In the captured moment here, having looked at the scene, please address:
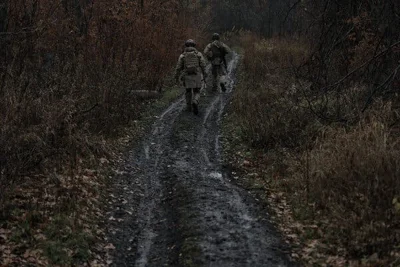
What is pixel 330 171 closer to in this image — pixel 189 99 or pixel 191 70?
pixel 191 70

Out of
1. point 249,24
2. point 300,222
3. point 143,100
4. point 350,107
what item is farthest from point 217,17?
point 300,222

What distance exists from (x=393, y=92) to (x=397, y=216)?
4708mm

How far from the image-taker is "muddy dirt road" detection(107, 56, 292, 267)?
636cm

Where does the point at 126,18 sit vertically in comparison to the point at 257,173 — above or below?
above

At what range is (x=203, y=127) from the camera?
13406 mm

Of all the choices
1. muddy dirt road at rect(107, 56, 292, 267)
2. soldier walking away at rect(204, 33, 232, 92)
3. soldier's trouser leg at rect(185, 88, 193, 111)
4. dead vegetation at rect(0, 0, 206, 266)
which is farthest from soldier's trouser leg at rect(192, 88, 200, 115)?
soldier walking away at rect(204, 33, 232, 92)

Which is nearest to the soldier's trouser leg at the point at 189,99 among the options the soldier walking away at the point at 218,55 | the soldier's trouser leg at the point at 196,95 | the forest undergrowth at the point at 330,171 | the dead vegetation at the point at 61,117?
the soldier's trouser leg at the point at 196,95

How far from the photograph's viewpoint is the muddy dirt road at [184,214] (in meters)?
6.36

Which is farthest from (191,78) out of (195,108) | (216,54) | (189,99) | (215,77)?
(215,77)

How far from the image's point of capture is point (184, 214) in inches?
298

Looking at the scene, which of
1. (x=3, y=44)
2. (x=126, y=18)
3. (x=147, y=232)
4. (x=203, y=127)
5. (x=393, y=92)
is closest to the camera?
(x=147, y=232)

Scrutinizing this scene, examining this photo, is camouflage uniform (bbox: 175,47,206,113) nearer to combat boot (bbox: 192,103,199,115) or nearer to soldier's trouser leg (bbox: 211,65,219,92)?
combat boot (bbox: 192,103,199,115)

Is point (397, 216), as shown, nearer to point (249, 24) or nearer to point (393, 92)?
point (393, 92)

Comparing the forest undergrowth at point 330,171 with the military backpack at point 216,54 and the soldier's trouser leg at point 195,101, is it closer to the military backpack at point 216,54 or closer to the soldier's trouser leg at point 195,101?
the soldier's trouser leg at point 195,101
